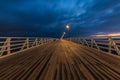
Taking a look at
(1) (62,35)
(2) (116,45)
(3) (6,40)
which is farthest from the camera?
(1) (62,35)

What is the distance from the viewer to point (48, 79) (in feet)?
16.7

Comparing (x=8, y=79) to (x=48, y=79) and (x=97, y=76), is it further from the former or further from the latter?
(x=97, y=76)

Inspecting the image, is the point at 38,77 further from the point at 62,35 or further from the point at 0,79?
the point at 62,35

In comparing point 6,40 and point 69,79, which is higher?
point 6,40

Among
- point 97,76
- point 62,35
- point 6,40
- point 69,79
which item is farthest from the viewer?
point 62,35

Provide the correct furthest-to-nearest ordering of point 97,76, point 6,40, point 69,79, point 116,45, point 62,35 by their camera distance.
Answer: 1. point 62,35
2. point 6,40
3. point 116,45
4. point 97,76
5. point 69,79

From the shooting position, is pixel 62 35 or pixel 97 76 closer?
pixel 97 76

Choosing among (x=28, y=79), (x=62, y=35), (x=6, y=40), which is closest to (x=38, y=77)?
(x=28, y=79)

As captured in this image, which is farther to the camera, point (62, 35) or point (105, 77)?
point (62, 35)

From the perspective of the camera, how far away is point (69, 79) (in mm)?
5074

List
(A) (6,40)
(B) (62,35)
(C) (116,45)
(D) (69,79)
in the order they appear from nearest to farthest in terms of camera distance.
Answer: (D) (69,79) < (C) (116,45) < (A) (6,40) < (B) (62,35)

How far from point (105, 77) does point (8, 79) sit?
3276 millimetres

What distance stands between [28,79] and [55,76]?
92 centimetres

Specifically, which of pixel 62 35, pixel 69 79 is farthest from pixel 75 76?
pixel 62 35
